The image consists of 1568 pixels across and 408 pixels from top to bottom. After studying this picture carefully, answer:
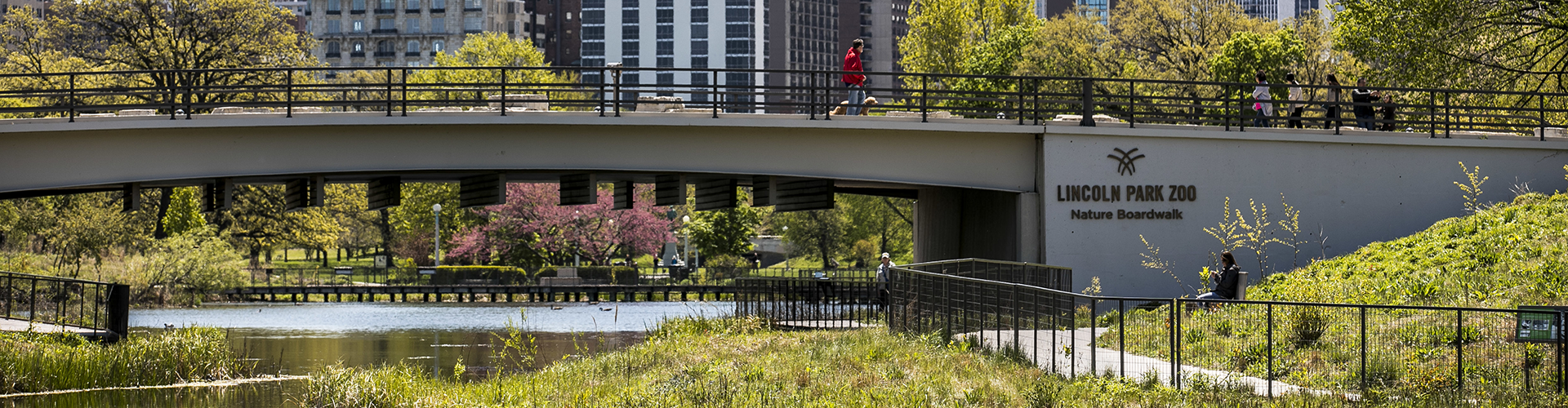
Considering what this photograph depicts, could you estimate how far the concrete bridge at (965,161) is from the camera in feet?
87.5

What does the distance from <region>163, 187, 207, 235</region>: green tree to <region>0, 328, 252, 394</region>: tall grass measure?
3484 centimetres

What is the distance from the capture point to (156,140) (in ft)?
87.7

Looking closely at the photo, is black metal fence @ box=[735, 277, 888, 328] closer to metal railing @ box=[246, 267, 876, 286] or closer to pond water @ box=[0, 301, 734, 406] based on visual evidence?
pond water @ box=[0, 301, 734, 406]

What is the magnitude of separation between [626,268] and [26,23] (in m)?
30.6

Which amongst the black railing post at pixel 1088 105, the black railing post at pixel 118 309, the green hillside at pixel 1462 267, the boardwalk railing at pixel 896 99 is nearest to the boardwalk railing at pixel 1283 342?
the green hillside at pixel 1462 267

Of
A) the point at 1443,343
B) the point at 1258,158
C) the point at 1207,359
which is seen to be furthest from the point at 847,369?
the point at 1258,158

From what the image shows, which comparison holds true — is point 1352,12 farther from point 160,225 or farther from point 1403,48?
point 160,225

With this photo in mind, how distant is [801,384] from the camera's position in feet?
52.2

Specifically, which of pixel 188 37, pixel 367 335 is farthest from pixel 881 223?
pixel 367 335

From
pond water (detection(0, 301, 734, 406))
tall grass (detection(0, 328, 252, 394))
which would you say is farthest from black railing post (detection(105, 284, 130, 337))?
pond water (detection(0, 301, 734, 406))

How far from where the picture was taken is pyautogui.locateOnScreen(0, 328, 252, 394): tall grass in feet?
60.7

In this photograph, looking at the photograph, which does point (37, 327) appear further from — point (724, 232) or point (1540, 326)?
point (724, 232)

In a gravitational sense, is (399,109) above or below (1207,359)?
above

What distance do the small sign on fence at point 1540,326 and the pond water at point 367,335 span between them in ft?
33.6
